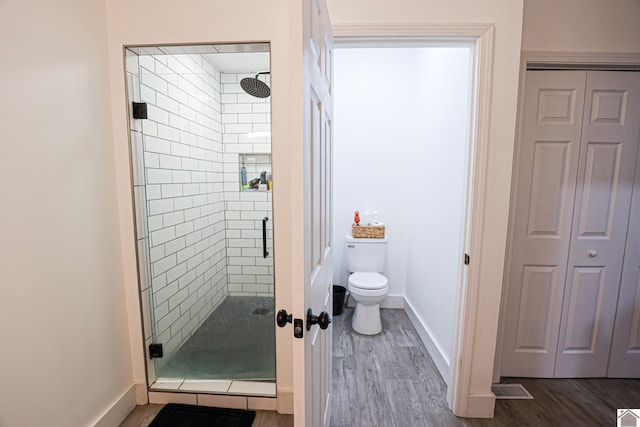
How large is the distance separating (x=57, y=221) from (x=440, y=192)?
2246 mm

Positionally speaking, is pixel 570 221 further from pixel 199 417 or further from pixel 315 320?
pixel 199 417

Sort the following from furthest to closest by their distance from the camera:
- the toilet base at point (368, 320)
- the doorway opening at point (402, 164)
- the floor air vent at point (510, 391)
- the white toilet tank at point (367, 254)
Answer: the white toilet tank at point (367, 254)
the toilet base at point (368, 320)
the doorway opening at point (402, 164)
the floor air vent at point (510, 391)

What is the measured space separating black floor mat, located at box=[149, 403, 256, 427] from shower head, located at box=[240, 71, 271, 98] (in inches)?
82.2

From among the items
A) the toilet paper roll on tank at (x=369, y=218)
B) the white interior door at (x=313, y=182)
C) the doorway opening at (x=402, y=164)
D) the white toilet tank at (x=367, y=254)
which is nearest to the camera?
the white interior door at (x=313, y=182)

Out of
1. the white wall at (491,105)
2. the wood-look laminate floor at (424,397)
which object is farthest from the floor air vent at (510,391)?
the white wall at (491,105)

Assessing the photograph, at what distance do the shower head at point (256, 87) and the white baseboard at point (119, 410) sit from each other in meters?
2.07

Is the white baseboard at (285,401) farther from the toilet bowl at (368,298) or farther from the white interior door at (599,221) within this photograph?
the white interior door at (599,221)

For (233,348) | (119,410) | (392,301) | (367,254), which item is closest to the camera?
Result: (119,410)

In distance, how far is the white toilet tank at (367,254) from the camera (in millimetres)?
2776

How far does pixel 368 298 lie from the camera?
2393 millimetres

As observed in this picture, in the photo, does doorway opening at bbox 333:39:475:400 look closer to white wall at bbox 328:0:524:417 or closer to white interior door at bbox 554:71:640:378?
white wall at bbox 328:0:524:417

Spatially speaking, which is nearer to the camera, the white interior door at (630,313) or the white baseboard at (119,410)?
the white baseboard at (119,410)

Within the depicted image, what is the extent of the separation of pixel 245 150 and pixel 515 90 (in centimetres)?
198

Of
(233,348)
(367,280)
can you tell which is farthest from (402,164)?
(233,348)
